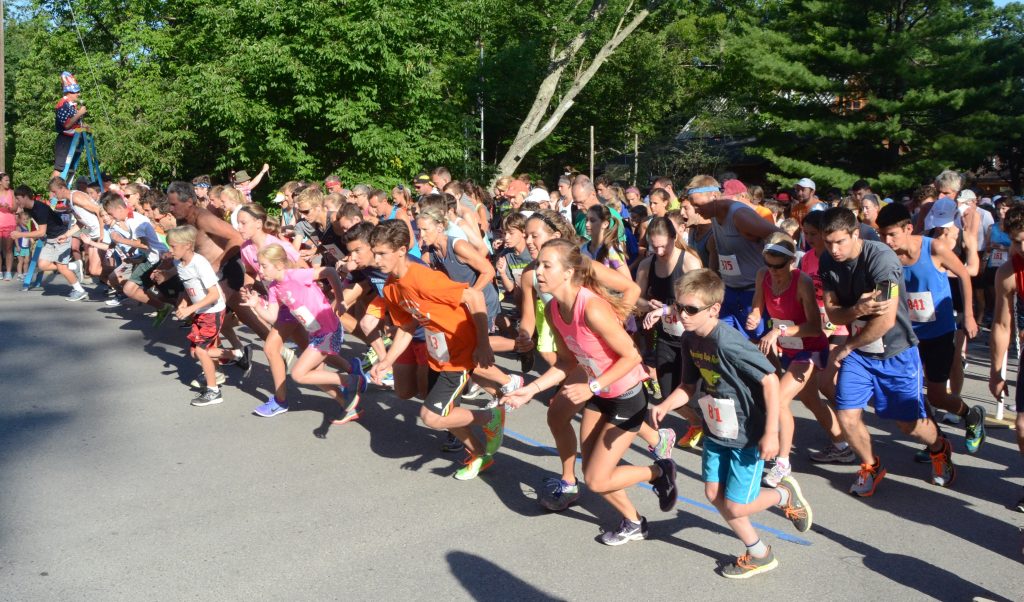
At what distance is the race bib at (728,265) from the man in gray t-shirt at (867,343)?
1.02 metres

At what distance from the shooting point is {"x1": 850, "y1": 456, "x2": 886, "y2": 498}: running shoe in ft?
17.5

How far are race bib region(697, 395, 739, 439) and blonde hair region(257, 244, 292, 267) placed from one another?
150 inches

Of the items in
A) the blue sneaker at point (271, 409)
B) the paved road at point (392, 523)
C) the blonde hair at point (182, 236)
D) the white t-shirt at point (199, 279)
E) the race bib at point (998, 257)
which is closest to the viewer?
the paved road at point (392, 523)

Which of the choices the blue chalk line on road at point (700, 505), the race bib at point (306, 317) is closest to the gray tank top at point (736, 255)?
the blue chalk line on road at point (700, 505)

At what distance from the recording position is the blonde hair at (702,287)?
4.14 metres

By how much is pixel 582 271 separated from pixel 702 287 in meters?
0.71

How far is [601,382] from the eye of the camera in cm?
436

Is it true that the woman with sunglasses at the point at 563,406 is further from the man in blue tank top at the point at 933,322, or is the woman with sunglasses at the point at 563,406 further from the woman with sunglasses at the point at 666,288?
the man in blue tank top at the point at 933,322

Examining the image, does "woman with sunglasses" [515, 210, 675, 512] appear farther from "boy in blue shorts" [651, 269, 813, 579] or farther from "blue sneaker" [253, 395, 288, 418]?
"blue sneaker" [253, 395, 288, 418]

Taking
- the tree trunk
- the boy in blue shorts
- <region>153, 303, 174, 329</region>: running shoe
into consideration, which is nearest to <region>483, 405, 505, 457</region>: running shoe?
the boy in blue shorts

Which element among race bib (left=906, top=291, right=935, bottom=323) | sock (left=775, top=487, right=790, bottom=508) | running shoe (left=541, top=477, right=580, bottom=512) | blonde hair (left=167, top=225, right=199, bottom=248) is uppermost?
blonde hair (left=167, top=225, right=199, bottom=248)

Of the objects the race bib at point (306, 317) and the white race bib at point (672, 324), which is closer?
the white race bib at point (672, 324)

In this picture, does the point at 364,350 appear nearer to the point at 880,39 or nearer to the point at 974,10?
the point at 880,39

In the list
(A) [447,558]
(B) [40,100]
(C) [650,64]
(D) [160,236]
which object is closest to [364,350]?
(D) [160,236]
